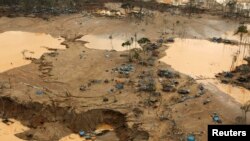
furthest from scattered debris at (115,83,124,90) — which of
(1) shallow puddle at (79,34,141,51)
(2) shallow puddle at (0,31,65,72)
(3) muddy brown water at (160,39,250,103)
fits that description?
(2) shallow puddle at (0,31,65,72)

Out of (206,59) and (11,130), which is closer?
(11,130)

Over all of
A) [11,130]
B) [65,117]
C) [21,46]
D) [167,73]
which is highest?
[21,46]

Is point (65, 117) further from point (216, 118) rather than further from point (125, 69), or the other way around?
point (216, 118)

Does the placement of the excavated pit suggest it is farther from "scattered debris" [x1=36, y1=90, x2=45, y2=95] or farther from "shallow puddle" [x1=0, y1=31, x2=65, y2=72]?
"shallow puddle" [x1=0, y1=31, x2=65, y2=72]

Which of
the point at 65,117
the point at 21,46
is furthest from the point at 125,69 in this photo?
the point at 21,46

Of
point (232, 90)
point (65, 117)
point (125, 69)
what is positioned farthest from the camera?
point (125, 69)

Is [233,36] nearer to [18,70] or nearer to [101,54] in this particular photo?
[101,54]
